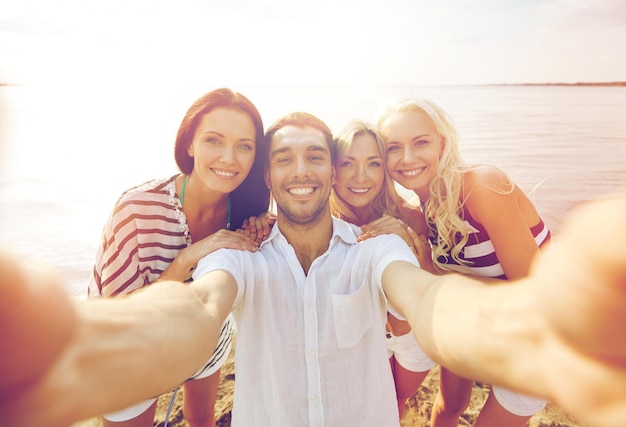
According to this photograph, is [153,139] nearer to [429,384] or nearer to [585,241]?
[429,384]

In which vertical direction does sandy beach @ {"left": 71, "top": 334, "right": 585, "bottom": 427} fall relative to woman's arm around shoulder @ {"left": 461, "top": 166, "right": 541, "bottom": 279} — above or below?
below

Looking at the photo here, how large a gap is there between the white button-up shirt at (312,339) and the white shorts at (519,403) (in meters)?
1.01

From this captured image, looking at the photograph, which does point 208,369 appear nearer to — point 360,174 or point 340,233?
point 340,233

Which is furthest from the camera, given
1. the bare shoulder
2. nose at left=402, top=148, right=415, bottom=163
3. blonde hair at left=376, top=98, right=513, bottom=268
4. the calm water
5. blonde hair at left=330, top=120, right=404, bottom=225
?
the calm water

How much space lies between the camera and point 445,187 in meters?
2.90

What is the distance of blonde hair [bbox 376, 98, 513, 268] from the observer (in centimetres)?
276

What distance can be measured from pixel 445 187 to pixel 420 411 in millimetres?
2409

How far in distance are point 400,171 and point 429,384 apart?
8.39 ft

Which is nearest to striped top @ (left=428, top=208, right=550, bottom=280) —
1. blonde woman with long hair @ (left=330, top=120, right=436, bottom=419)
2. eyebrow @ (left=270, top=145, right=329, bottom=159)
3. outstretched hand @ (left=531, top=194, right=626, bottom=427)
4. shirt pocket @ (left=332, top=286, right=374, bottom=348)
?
blonde woman with long hair @ (left=330, top=120, right=436, bottom=419)

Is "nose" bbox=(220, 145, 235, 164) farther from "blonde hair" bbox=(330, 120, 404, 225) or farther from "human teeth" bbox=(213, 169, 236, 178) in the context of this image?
"blonde hair" bbox=(330, 120, 404, 225)

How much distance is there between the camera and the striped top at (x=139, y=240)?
2.36 meters

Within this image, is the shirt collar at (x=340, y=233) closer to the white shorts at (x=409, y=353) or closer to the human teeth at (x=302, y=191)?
the human teeth at (x=302, y=191)

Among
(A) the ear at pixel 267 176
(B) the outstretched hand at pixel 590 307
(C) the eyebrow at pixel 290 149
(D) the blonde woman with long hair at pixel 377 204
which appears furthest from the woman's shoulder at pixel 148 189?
(B) the outstretched hand at pixel 590 307

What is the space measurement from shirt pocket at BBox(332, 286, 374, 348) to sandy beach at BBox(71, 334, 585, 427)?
196cm
